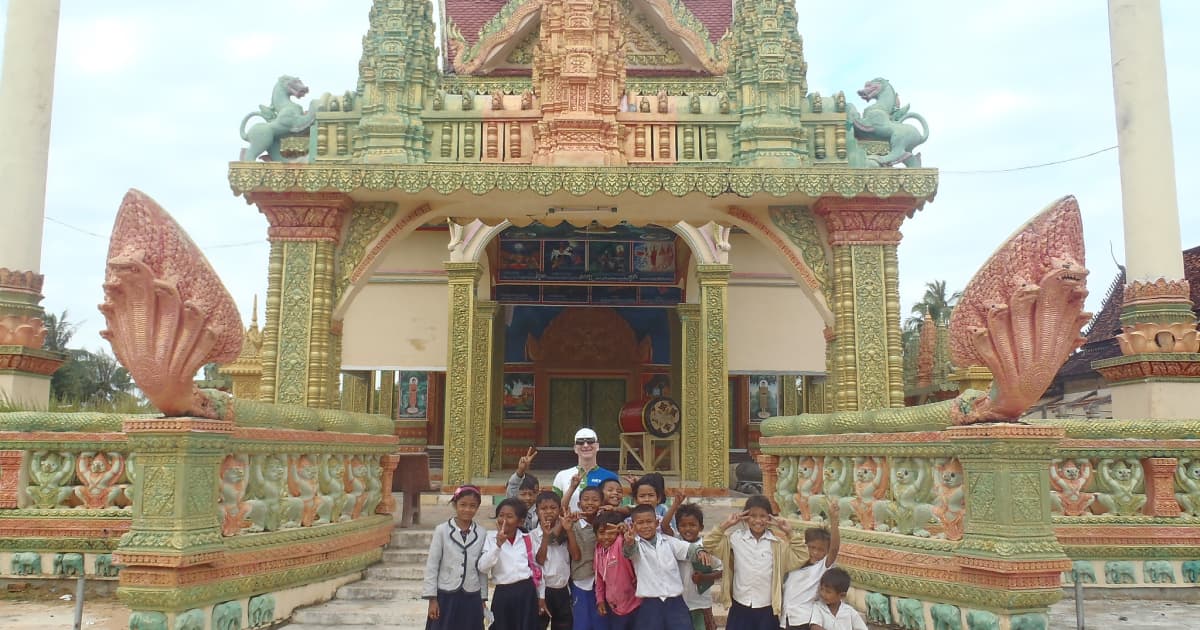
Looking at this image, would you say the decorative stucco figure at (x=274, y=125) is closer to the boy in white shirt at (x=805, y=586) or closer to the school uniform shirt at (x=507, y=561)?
the school uniform shirt at (x=507, y=561)

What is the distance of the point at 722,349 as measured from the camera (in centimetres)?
1133

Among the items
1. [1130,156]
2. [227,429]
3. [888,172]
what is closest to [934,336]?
[1130,156]

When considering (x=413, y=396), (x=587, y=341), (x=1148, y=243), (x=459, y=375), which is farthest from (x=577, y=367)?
(x=1148, y=243)

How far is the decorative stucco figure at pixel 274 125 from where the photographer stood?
7.80m

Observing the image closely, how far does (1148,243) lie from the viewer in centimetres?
823

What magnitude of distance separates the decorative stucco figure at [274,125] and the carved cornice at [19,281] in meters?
2.59

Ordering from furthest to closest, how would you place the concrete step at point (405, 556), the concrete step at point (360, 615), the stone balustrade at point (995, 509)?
1. the concrete step at point (405, 556)
2. the concrete step at point (360, 615)
3. the stone balustrade at point (995, 509)

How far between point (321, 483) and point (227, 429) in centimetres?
138

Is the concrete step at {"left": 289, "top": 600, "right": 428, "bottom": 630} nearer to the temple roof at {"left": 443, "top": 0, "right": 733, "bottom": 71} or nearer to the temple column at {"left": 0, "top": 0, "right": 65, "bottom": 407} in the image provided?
the temple column at {"left": 0, "top": 0, "right": 65, "bottom": 407}

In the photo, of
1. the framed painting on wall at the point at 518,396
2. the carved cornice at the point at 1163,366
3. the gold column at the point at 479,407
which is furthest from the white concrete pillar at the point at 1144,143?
the framed painting on wall at the point at 518,396

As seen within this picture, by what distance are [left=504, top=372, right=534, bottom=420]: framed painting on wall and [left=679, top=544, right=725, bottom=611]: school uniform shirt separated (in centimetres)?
1162

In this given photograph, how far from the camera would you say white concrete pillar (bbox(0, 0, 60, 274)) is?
8.30m

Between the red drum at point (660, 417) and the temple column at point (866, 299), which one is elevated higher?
the temple column at point (866, 299)

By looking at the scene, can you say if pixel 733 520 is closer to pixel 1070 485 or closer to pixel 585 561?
pixel 585 561
